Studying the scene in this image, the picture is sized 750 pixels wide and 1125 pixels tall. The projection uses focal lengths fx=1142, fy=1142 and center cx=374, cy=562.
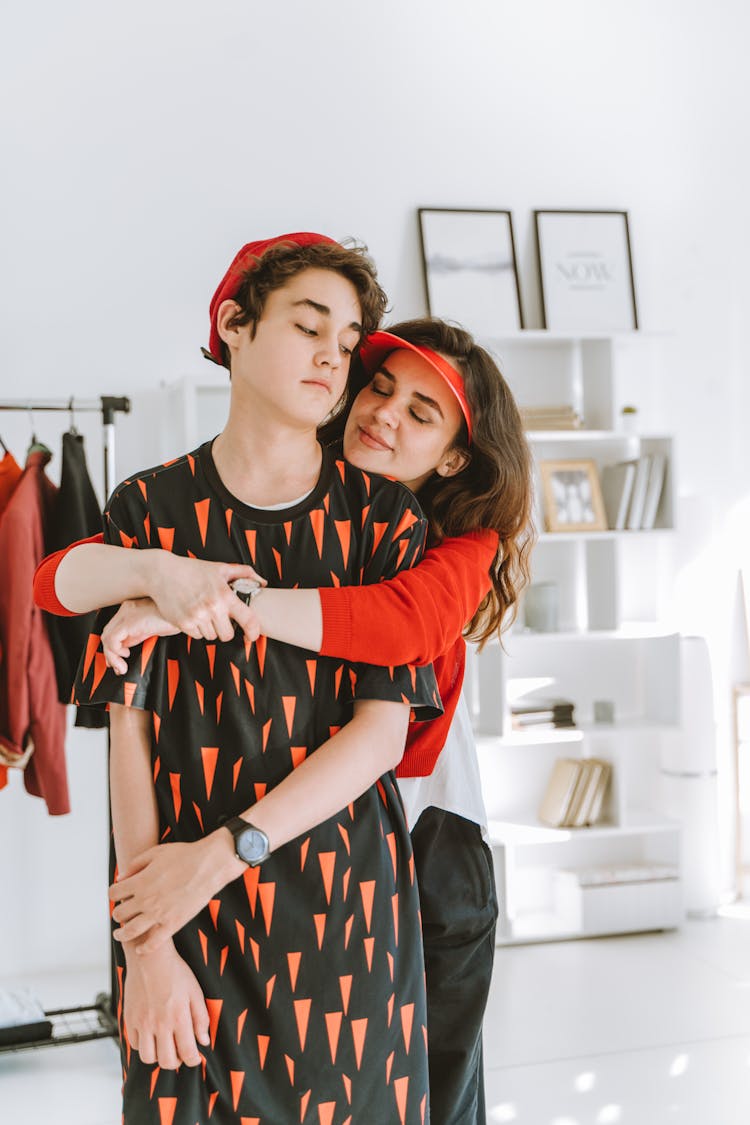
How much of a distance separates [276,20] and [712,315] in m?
1.95

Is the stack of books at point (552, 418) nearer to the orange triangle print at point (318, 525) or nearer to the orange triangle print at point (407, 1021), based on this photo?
the orange triangle print at point (318, 525)

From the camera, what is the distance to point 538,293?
13.8 ft

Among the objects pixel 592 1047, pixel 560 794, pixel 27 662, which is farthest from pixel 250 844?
pixel 560 794

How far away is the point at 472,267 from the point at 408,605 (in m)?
2.96

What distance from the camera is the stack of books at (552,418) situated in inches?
158

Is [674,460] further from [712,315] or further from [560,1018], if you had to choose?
[560,1018]

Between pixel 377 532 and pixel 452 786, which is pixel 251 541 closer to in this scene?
pixel 377 532

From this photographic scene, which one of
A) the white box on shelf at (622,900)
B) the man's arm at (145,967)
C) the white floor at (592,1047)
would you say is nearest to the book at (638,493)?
the white box on shelf at (622,900)

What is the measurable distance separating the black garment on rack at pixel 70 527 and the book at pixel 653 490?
2.01m

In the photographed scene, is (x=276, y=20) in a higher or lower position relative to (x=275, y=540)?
higher

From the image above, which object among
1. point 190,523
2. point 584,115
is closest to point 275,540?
point 190,523

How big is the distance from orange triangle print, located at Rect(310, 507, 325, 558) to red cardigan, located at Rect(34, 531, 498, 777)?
54 millimetres

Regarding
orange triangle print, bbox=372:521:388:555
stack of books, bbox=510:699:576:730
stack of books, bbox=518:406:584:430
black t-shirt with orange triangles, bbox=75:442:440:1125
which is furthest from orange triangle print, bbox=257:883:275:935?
stack of books, bbox=518:406:584:430

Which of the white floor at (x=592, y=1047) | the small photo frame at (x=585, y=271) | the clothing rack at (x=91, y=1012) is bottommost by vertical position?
the white floor at (x=592, y=1047)
